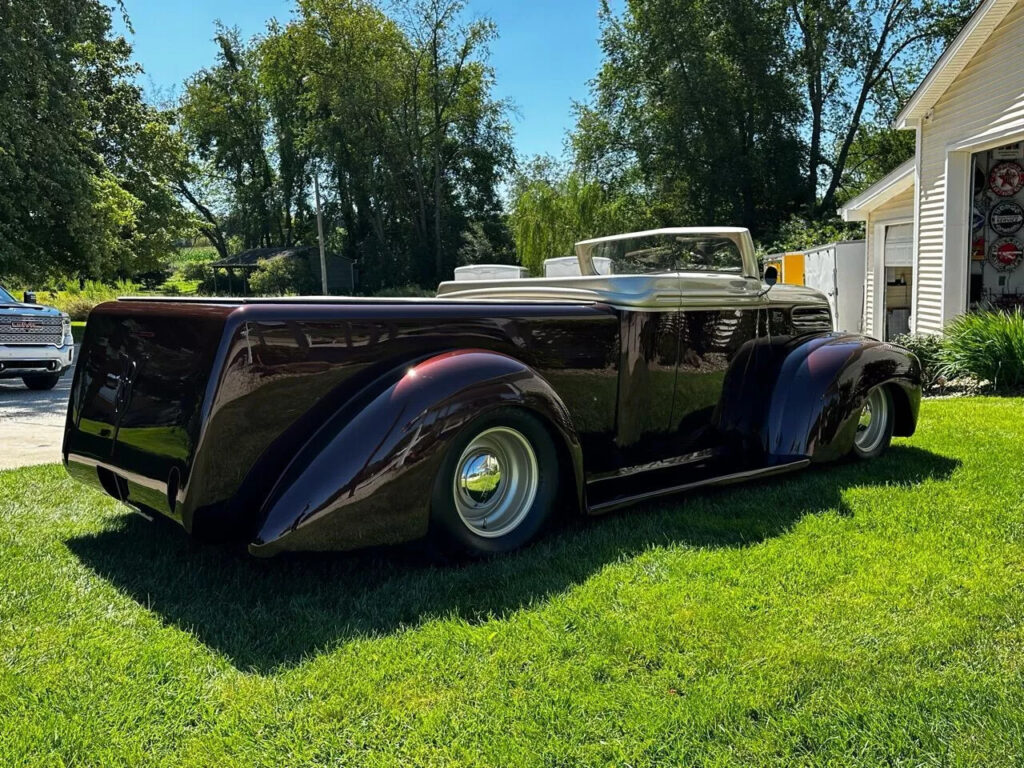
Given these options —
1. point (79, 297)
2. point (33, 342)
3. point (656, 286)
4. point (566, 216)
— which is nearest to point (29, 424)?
point (33, 342)

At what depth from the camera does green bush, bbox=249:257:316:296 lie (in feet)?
155

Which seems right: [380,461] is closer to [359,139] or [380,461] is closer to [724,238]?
[724,238]

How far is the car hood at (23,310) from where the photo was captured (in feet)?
35.8

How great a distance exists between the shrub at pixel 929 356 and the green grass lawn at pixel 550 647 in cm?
643

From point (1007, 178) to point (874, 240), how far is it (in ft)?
8.25

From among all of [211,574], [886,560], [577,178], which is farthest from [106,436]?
[577,178]

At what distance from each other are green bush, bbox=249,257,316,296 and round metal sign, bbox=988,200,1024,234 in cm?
3936

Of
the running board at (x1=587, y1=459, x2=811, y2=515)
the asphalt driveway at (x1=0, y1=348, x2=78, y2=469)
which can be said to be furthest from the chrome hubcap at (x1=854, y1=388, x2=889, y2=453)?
the asphalt driveway at (x1=0, y1=348, x2=78, y2=469)

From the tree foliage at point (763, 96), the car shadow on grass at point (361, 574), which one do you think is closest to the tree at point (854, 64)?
the tree foliage at point (763, 96)

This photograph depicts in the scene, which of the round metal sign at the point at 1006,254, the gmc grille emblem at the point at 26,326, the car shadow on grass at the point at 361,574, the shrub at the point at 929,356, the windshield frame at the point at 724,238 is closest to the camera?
the car shadow on grass at the point at 361,574

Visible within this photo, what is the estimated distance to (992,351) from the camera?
351 inches

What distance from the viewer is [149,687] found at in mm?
2455

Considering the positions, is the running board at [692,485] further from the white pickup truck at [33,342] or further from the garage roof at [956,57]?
the white pickup truck at [33,342]

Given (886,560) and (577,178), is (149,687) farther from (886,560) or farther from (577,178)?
(577,178)
